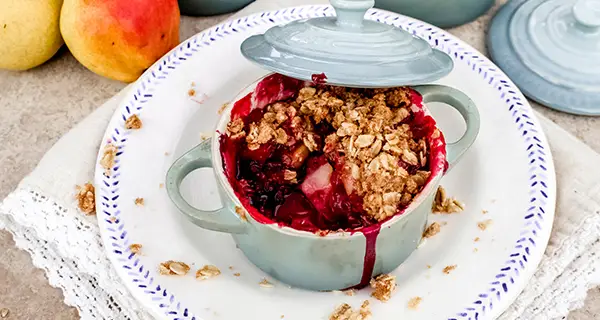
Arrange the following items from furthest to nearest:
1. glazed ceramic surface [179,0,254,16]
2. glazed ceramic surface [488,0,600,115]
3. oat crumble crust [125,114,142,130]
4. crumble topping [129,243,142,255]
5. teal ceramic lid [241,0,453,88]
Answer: glazed ceramic surface [179,0,254,16]
glazed ceramic surface [488,0,600,115]
oat crumble crust [125,114,142,130]
crumble topping [129,243,142,255]
teal ceramic lid [241,0,453,88]

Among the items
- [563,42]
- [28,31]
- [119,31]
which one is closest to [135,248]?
[119,31]

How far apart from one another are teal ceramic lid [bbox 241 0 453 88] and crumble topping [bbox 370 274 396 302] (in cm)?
25

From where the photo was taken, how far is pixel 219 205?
0.93 metres

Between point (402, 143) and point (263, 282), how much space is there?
25 centimetres

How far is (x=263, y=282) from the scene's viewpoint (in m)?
0.82

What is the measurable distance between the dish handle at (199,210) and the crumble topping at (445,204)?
0.97ft

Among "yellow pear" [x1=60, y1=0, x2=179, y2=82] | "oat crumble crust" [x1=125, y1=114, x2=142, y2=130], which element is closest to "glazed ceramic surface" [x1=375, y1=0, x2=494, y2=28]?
"yellow pear" [x1=60, y1=0, x2=179, y2=82]

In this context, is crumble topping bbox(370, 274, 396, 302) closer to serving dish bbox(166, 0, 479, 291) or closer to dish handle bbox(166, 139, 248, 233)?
serving dish bbox(166, 0, 479, 291)

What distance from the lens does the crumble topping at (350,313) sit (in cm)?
76

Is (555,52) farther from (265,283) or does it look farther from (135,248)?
(135,248)

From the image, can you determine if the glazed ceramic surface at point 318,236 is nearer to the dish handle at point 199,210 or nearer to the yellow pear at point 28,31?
the dish handle at point 199,210

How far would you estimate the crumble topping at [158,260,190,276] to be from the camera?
79 centimetres

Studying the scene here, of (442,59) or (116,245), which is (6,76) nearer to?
(116,245)

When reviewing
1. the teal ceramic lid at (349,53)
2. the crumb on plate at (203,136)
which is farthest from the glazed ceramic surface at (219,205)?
the teal ceramic lid at (349,53)
